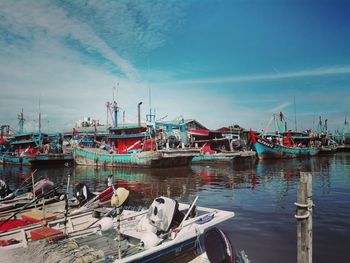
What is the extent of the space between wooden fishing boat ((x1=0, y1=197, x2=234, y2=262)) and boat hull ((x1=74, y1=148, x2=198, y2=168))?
24290mm

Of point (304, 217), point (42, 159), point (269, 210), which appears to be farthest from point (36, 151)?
point (304, 217)

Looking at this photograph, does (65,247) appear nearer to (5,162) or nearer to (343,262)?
(343,262)

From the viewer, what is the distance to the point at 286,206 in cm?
1385

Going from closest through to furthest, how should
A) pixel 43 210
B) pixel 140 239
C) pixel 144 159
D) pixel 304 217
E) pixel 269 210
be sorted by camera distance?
pixel 304 217 → pixel 140 239 → pixel 43 210 → pixel 269 210 → pixel 144 159

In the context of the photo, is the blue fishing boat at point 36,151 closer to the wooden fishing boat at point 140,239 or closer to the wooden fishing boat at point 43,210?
the wooden fishing boat at point 43,210

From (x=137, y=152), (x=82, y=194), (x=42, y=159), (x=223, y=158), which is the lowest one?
(x=82, y=194)

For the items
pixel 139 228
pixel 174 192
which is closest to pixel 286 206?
pixel 174 192

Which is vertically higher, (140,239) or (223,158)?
(223,158)

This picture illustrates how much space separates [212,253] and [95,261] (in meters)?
2.82

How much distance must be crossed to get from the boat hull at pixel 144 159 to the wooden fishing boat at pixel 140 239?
24290 millimetres

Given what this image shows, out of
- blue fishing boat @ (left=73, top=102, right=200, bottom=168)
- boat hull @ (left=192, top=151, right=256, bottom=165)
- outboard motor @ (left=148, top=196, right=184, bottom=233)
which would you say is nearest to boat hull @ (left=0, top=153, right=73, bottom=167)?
blue fishing boat @ (left=73, top=102, right=200, bottom=168)

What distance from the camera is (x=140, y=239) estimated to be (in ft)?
23.7

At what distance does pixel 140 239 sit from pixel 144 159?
2669 cm

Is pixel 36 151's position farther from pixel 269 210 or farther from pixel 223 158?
pixel 269 210
